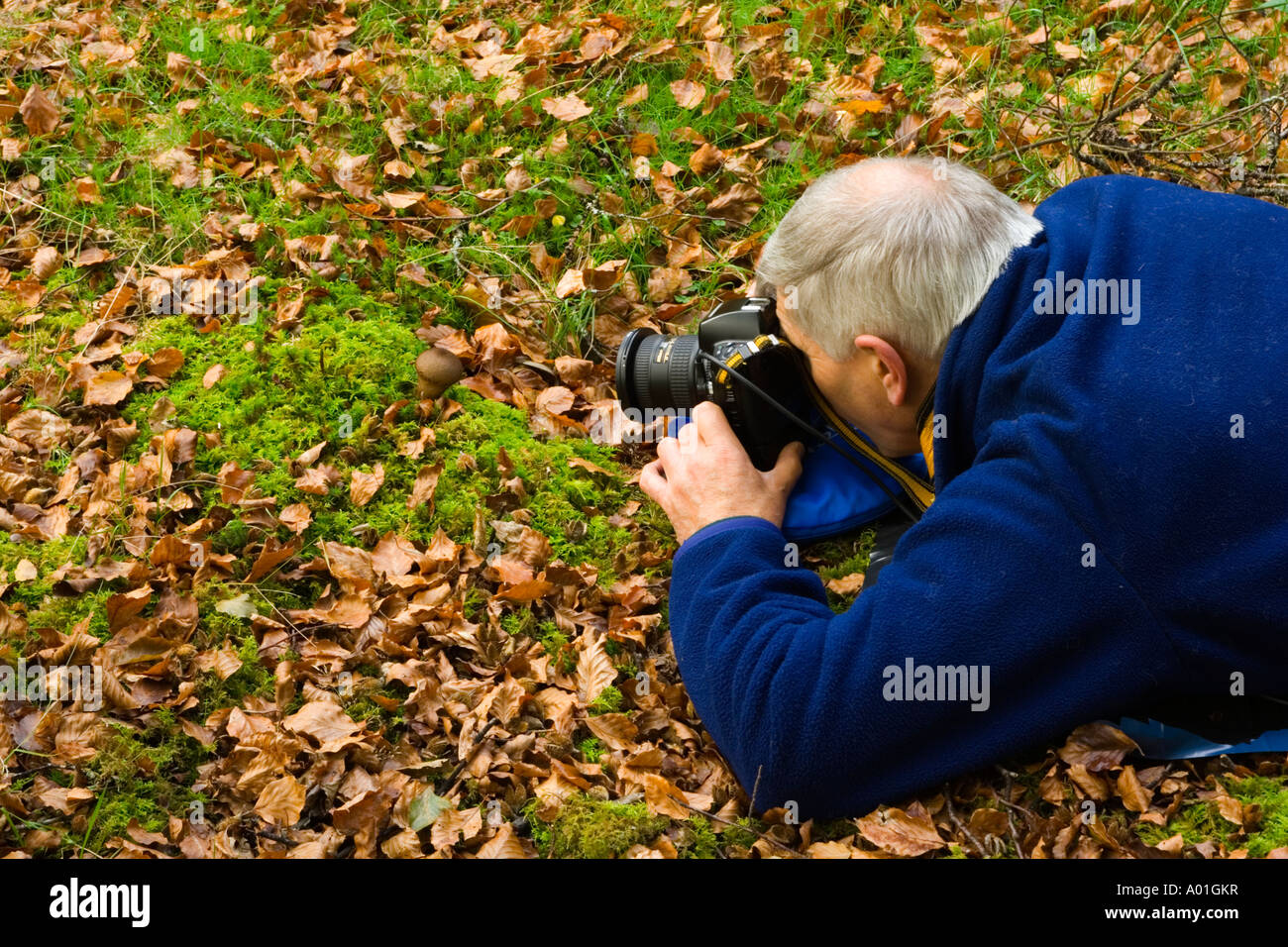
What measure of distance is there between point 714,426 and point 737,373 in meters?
0.18

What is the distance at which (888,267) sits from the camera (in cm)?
250

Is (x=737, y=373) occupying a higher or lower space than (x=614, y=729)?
higher

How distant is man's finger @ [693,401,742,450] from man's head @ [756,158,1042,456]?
0.99 feet

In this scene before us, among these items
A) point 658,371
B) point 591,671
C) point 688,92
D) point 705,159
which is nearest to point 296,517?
point 591,671

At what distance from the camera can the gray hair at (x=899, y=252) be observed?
2.47 metres

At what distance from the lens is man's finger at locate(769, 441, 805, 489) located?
9.71 ft

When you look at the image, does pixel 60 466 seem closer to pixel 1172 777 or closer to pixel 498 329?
pixel 498 329

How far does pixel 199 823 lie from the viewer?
2533mm

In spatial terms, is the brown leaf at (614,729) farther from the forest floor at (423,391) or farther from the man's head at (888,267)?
the man's head at (888,267)

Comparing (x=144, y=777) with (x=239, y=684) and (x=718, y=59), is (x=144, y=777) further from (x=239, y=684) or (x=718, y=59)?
(x=718, y=59)

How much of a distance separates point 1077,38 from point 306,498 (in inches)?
152

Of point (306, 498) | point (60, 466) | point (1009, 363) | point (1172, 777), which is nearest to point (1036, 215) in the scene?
point (1009, 363)

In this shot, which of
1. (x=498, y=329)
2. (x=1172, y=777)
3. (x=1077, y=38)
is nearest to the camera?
(x=1172, y=777)
